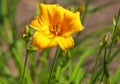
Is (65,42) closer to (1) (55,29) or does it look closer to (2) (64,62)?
(1) (55,29)

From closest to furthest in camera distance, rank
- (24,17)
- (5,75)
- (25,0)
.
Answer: (5,75)
(24,17)
(25,0)

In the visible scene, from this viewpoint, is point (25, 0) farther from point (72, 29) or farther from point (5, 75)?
point (72, 29)

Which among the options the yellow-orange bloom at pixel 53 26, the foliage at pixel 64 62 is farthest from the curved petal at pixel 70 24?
the foliage at pixel 64 62

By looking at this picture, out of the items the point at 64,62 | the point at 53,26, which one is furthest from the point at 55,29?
the point at 64,62

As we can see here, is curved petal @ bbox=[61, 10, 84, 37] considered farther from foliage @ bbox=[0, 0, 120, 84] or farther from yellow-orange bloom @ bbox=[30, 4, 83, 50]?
foliage @ bbox=[0, 0, 120, 84]

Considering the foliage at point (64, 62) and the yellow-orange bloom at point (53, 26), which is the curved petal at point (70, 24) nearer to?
the yellow-orange bloom at point (53, 26)

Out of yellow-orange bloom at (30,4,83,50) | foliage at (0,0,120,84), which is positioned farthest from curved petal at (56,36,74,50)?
foliage at (0,0,120,84)

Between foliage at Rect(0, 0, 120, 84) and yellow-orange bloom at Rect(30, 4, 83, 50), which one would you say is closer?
yellow-orange bloom at Rect(30, 4, 83, 50)

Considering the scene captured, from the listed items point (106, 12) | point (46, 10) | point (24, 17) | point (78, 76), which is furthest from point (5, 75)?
point (106, 12)
